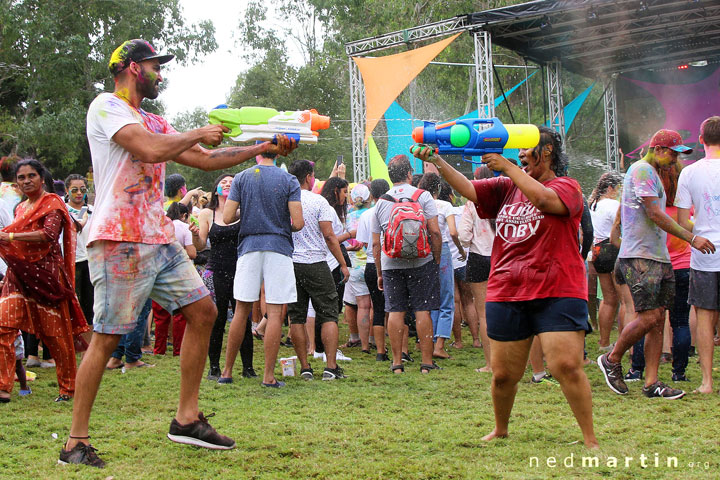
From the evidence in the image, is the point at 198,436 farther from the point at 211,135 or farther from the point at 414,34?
the point at 414,34

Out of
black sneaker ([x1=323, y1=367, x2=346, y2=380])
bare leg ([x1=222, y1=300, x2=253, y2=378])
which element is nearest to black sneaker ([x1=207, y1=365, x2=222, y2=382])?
bare leg ([x1=222, y1=300, x2=253, y2=378])

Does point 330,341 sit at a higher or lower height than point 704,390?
higher

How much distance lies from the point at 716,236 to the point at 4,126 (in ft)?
78.0

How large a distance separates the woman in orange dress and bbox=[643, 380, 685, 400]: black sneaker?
439cm

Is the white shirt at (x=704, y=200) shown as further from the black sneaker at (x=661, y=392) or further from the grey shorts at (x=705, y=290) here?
the black sneaker at (x=661, y=392)

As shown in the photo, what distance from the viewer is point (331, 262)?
7.96 m

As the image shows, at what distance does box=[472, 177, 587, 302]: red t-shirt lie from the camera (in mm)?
3748

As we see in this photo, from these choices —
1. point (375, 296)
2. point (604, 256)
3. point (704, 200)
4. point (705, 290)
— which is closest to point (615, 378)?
point (705, 290)

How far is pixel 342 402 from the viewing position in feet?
17.6

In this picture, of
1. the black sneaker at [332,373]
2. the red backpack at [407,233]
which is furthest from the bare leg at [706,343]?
the black sneaker at [332,373]

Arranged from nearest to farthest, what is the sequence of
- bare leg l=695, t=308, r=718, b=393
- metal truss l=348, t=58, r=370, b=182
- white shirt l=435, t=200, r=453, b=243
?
bare leg l=695, t=308, r=718, b=393, white shirt l=435, t=200, r=453, b=243, metal truss l=348, t=58, r=370, b=182

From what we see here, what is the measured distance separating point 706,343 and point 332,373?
3084 mm

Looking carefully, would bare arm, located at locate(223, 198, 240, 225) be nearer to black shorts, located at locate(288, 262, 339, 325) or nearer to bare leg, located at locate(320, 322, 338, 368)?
black shorts, located at locate(288, 262, 339, 325)

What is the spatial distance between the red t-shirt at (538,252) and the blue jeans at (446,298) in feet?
12.4
